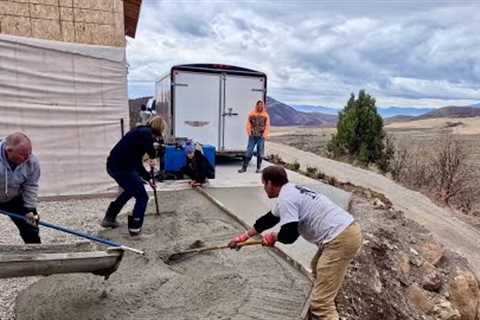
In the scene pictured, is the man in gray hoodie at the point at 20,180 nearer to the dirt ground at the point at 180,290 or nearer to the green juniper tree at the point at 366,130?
the dirt ground at the point at 180,290

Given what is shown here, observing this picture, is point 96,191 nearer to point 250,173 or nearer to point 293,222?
point 250,173

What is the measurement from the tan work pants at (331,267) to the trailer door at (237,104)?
31.1ft

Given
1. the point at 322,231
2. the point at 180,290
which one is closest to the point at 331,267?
the point at 322,231

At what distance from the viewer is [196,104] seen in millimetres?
13094

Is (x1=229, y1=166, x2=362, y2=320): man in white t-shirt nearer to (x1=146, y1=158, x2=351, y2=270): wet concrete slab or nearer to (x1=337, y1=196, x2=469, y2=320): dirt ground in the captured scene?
(x1=337, y1=196, x2=469, y2=320): dirt ground

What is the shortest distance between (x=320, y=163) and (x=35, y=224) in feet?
51.9

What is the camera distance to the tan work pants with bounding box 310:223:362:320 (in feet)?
13.9

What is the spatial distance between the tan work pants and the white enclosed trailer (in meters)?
9.15

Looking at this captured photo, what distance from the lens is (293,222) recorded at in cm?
405

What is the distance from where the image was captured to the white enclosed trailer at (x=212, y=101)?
12.9 metres

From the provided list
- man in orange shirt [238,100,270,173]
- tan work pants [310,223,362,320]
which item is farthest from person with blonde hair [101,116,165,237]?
man in orange shirt [238,100,270,173]

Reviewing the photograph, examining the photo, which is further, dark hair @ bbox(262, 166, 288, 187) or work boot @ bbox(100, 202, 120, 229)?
work boot @ bbox(100, 202, 120, 229)

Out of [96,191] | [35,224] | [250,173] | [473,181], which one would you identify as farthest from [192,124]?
[473,181]

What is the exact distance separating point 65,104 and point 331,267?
6.71 meters
